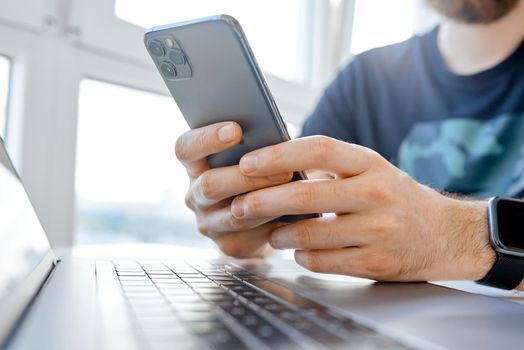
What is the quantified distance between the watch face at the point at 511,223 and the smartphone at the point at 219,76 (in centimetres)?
23

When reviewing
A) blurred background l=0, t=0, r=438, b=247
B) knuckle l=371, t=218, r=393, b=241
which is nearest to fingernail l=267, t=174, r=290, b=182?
knuckle l=371, t=218, r=393, b=241

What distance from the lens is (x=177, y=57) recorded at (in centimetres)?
49

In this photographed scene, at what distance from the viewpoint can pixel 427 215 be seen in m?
0.52


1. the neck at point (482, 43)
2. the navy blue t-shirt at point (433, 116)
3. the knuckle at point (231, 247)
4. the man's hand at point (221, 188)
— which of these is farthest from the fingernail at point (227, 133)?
the neck at point (482, 43)

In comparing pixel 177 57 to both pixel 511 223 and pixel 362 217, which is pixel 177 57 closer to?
pixel 362 217

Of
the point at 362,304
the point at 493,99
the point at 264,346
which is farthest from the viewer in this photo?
the point at 493,99

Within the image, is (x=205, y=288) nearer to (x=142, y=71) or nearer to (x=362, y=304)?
(x=362, y=304)

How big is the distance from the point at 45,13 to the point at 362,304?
852 millimetres

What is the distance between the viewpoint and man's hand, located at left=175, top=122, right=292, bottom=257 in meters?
0.52

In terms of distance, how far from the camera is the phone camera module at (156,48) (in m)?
0.49

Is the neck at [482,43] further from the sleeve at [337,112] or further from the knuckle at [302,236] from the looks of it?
the knuckle at [302,236]

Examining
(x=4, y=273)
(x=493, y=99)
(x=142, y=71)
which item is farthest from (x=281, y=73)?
(x=4, y=273)

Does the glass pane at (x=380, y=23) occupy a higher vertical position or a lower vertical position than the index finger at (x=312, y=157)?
higher

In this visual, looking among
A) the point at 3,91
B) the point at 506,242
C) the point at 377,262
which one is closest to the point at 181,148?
the point at 377,262
